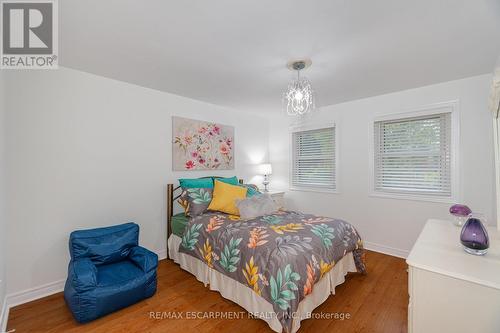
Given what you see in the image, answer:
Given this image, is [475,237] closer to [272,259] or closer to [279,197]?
[272,259]

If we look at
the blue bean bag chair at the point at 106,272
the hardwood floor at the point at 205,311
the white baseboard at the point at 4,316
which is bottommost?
the hardwood floor at the point at 205,311

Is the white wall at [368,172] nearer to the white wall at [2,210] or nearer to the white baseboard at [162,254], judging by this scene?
the white baseboard at [162,254]

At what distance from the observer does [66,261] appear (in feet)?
7.60

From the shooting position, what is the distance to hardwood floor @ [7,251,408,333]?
1.77 meters

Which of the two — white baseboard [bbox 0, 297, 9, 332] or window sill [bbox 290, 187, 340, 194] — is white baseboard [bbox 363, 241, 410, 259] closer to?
window sill [bbox 290, 187, 340, 194]

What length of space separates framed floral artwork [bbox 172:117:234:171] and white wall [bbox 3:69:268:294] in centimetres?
13

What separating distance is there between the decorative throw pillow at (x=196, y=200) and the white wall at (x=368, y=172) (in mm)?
2015

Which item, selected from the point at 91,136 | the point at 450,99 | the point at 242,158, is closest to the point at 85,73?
the point at 91,136

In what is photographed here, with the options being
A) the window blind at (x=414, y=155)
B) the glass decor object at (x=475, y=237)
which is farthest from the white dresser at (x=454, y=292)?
the window blind at (x=414, y=155)

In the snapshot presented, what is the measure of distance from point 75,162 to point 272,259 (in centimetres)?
227

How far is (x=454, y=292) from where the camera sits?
104cm

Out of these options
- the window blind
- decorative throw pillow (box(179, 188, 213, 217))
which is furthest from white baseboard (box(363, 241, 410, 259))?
decorative throw pillow (box(179, 188, 213, 217))

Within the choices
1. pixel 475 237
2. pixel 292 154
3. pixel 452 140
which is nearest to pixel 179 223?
pixel 292 154

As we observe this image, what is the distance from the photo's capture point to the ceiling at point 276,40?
4.88 feet
